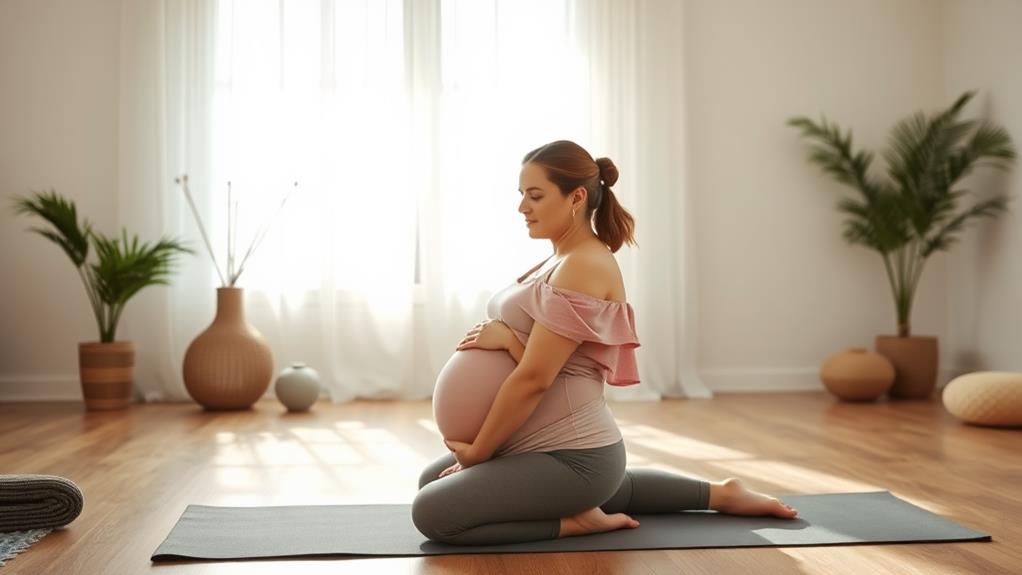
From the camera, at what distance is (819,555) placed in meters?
2.36

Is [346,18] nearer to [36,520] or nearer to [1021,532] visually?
[36,520]

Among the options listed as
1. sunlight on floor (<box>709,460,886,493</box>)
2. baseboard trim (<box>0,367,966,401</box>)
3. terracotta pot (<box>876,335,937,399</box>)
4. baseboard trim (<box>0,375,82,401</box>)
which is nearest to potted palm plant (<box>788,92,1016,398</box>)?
terracotta pot (<box>876,335,937,399</box>)

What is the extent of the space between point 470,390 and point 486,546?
360 millimetres

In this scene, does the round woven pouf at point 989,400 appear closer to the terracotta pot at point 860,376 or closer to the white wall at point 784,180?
the terracotta pot at point 860,376

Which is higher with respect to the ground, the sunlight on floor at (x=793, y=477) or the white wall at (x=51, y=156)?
the white wall at (x=51, y=156)

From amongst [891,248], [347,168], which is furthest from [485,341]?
[891,248]

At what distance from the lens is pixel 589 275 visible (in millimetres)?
2479

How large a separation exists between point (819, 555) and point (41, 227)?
488 centimetres

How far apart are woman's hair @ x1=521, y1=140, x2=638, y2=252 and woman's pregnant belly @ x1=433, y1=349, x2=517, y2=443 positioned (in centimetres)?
41

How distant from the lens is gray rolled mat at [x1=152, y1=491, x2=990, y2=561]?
240 cm

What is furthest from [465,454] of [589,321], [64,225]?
[64,225]

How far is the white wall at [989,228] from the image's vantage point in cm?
572

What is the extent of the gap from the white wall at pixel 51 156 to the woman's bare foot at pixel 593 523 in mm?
4175

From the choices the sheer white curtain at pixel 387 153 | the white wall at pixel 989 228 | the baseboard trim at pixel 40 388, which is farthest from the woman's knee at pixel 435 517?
the white wall at pixel 989 228
